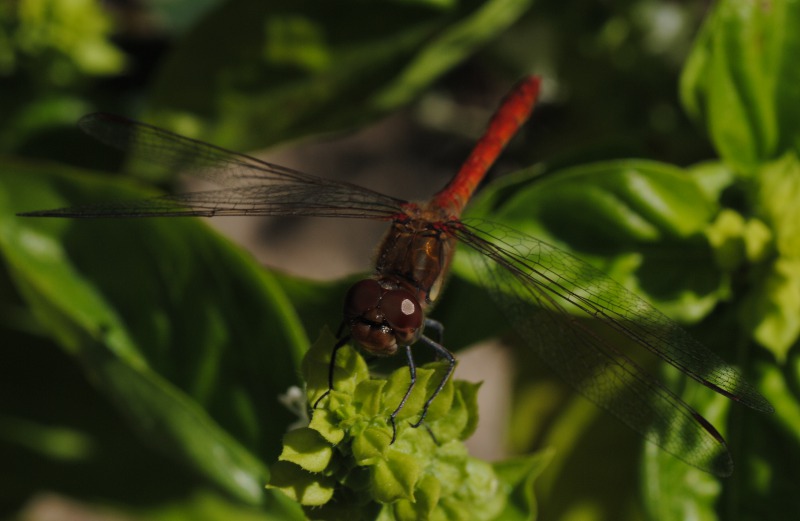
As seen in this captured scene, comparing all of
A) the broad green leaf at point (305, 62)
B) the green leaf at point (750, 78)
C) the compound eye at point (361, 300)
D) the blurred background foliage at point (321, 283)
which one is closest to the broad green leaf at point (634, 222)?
the blurred background foliage at point (321, 283)

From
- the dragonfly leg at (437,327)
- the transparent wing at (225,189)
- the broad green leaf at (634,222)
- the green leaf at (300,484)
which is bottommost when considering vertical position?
the green leaf at (300,484)

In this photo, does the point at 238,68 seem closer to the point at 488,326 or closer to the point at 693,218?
the point at 488,326

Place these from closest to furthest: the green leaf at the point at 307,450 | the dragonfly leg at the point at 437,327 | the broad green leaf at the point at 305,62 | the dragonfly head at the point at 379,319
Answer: the green leaf at the point at 307,450, the dragonfly head at the point at 379,319, the dragonfly leg at the point at 437,327, the broad green leaf at the point at 305,62

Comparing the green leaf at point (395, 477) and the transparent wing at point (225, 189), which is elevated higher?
the transparent wing at point (225, 189)

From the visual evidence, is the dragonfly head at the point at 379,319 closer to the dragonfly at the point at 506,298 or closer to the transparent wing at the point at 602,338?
the dragonfly at the point at 506,298

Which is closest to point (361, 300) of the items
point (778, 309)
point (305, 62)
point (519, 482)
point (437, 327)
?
point (437, 327)

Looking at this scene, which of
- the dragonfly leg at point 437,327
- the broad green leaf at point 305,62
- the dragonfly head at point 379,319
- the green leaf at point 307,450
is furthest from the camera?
the broad green leaf at point 305,62

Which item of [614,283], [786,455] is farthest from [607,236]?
[786,455]

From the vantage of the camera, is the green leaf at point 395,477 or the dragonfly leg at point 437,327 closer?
the green leaf at point 395,477
